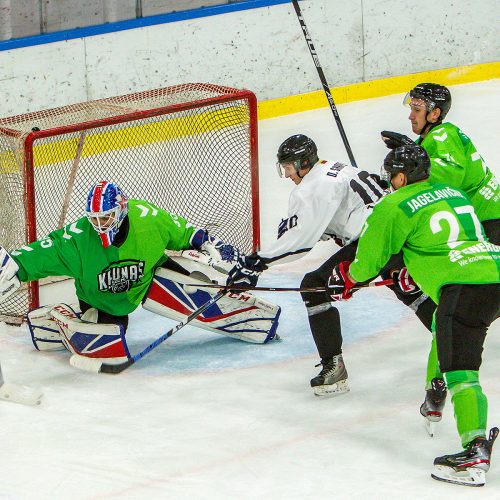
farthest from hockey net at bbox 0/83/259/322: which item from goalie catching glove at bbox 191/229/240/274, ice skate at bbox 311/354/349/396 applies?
ice skate at bbox 311/354/349/396

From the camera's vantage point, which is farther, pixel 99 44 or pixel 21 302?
pixel 99 44

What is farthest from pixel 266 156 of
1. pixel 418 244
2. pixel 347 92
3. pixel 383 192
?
pixel 418 244

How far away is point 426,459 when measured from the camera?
4.06 m

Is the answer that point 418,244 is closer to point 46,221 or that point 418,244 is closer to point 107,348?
point 107,348

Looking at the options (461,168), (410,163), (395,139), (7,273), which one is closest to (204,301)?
(7,273)

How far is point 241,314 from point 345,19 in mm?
3627

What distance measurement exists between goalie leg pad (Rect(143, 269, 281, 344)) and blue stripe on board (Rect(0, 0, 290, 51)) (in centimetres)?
284

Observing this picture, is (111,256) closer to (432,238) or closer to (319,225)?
(319,225)

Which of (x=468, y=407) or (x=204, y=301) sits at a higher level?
(x=468, y=407)

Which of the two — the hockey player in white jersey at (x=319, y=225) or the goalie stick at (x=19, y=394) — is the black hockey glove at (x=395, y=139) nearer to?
the hockey player in white jersey at (x=319, y=225)

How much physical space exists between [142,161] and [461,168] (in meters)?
1.78

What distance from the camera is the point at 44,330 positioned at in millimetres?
5137

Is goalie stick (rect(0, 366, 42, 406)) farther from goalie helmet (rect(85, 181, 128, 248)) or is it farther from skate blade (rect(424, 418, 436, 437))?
skate blade (rect(424, 418, 436, 437))

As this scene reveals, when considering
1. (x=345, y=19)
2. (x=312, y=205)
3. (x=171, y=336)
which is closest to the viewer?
(x=312, y=205)
